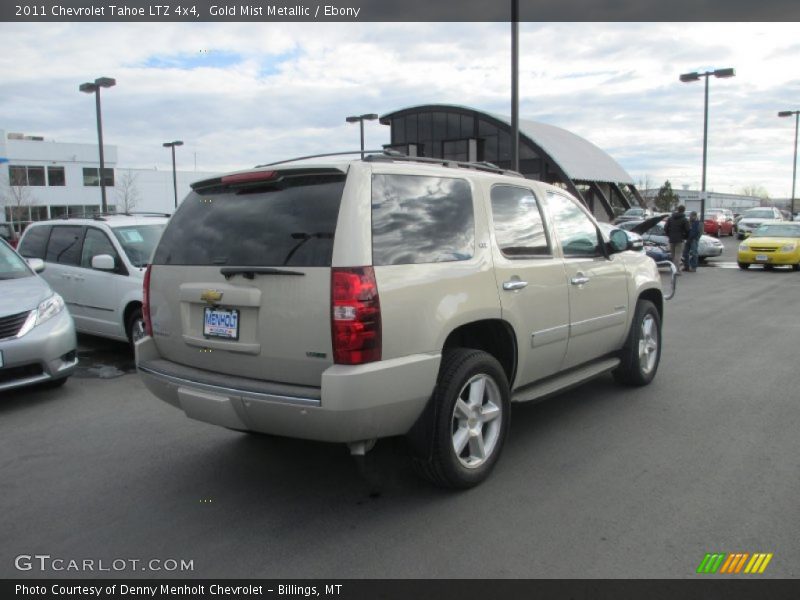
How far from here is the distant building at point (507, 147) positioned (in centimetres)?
5319

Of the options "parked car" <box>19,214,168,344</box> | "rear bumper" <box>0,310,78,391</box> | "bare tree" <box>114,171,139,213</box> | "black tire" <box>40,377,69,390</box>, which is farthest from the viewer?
"bare tree" <box>114,171,139,213</box>

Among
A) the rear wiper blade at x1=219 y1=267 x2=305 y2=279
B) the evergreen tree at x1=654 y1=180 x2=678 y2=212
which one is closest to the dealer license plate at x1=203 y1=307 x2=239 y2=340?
the rear wiper blade at x1=219 y1=267 x2=305 y2=279

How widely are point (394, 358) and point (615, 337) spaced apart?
2875mm

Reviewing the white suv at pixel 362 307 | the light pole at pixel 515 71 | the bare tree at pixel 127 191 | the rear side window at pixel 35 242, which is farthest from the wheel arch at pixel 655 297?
the bare tree at pixel 127 191

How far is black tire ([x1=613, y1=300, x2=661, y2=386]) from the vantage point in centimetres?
600

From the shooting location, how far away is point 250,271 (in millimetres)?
3652

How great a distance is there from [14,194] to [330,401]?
5220 centimetres

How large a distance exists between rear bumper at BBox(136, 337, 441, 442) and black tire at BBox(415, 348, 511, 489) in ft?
0.56

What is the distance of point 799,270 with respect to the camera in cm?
1934

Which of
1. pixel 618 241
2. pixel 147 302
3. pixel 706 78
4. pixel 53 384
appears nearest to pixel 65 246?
pixel 53 384

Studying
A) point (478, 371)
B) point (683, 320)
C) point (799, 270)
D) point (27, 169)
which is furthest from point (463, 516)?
point (27, 169)

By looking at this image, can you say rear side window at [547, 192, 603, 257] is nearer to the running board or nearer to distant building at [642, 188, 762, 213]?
the running board

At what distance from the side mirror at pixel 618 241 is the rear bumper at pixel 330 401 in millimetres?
2592
